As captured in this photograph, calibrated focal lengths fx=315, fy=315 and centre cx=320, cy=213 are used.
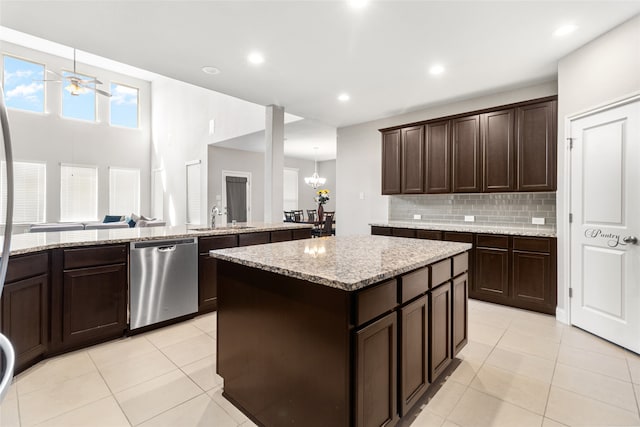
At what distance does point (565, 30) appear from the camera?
2689 millimetres

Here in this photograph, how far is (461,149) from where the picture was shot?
417 centimetres

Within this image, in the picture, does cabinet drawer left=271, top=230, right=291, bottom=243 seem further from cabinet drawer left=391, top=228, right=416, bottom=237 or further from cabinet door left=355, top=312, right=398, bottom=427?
cabinet door left=355, top=312, right=398, bottom=427

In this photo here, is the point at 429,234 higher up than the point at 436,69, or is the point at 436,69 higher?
the point at 436,69

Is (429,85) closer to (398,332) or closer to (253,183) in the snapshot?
(398,332)

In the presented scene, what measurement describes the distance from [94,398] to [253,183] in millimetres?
7290

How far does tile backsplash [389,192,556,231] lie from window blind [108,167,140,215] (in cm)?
830

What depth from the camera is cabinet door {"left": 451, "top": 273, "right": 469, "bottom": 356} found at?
2189 millimetres

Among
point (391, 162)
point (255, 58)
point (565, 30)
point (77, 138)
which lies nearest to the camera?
point (565, 30)

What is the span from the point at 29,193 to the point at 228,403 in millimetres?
9124

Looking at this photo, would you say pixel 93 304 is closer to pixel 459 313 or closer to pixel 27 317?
pixel 27 317

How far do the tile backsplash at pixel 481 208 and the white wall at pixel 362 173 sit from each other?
0.42m

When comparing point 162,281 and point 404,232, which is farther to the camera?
point 404,232

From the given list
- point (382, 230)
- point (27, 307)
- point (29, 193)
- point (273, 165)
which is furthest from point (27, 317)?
point (29, 193)

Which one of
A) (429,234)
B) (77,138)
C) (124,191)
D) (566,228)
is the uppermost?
(77,138)
